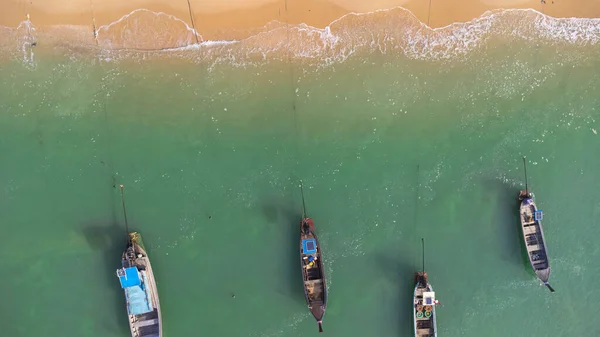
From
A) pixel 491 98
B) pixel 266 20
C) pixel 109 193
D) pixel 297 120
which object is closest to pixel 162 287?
pixel 109 193

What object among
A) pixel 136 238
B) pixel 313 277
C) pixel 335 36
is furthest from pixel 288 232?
pixel 335 36

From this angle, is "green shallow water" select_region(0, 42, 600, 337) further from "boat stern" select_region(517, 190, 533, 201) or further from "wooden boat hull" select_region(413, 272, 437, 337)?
"wooden boat hull" select_region(413, 272, 437, 337)

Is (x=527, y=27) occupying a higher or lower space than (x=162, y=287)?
higher

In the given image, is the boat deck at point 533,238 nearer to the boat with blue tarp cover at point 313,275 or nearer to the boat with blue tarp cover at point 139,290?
the boat with blue tarp cover at point 313,275

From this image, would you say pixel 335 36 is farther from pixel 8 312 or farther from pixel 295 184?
pixel 8 312

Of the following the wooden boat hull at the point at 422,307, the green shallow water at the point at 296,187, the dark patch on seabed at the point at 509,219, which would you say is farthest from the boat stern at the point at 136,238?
the dark patch on seabed at the point at 509,219

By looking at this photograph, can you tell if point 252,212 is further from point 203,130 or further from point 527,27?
point 527,27

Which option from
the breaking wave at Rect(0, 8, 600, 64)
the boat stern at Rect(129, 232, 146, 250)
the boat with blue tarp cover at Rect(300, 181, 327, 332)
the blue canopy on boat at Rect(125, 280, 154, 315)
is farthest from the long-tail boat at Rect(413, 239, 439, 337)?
the boat stern at Rect(129, 232, 146, 250)
